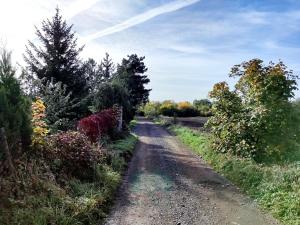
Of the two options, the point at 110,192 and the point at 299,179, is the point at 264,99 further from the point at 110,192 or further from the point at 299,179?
the point at 110,192

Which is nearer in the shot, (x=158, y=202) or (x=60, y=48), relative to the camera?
(x=158, y=202)

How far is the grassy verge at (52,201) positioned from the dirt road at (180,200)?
0.38 meters

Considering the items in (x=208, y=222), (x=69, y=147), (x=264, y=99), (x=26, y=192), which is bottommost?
(x=208, y=222)

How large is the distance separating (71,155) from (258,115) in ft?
21.9

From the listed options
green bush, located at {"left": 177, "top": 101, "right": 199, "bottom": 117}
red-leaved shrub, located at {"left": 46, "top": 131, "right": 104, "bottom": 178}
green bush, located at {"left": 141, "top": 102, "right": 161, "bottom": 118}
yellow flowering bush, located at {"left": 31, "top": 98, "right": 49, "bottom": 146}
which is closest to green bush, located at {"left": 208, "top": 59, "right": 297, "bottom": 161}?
red-leaved shrub, located at {"left": 46, "top": 131, "right": 104, "bottom": 178}

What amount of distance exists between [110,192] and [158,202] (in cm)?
116

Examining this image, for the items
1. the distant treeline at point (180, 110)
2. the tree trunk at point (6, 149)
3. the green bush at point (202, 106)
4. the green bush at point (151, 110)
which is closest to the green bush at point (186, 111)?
the distant treeline at point (180, 110)


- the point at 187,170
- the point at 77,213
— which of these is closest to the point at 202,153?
the point at 187,170

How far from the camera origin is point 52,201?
6477 millimetres

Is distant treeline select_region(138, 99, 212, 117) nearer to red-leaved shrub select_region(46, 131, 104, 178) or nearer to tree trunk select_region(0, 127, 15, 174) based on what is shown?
red-leaved shrub select_region(46, 131, 104, 178)

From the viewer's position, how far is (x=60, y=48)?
66.4 ft

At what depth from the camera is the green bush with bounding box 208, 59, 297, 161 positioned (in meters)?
12.1

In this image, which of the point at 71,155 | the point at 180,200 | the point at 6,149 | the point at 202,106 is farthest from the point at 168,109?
the point at 6,149

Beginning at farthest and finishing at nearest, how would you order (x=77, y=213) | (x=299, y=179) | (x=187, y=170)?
(x=187, y=170) < (x=299, y=179) < (x=77, y=213)
